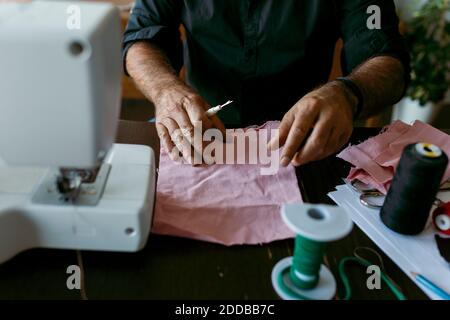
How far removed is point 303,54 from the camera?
1237 mm

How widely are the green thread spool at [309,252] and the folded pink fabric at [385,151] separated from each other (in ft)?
0.81

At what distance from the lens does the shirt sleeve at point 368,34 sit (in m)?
1.13

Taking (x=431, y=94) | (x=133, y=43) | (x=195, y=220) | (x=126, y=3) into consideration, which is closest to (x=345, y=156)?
(x=195, y=220)

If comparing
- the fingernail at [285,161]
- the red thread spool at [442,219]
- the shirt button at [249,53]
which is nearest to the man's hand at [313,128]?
the fingernail at [285,161]

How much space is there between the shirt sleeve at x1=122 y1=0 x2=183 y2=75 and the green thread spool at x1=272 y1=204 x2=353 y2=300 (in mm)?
788

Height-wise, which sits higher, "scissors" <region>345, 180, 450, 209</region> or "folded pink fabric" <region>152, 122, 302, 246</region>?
"scissors" <region>345, 180, 450, 209</region>

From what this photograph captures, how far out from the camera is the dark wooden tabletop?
64 cm

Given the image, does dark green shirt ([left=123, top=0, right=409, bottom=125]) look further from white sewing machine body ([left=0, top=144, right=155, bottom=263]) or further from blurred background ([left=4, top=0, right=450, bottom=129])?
blurred background ([left=4, top=0, right=450, bottom=129])

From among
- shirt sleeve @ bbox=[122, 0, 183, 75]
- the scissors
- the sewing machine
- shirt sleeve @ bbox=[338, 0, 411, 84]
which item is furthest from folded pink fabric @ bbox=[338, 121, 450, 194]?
shirt sleeve @ bbox=[122, 0, 183, 75]

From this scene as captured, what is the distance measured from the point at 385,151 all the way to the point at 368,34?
38 cm

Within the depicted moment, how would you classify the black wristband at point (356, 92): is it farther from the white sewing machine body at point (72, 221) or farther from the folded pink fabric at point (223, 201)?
A: the white sewing machine body at point (72, 221)

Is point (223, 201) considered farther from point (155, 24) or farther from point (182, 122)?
point (155, 24)

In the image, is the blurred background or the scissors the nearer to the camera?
the scissors

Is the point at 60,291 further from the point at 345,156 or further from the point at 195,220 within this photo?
the point at 345,156
